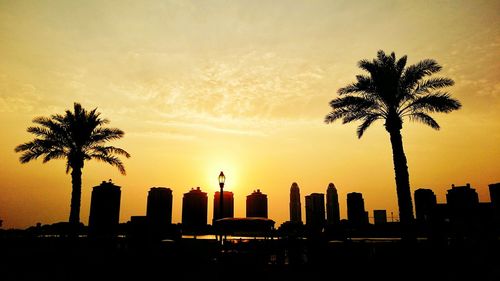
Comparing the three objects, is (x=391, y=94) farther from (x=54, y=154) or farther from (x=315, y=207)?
(x=315, y=207)

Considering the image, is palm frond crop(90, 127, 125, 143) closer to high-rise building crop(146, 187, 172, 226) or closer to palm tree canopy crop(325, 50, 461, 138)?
palm tree canopy crop(325, 50, 461, 138)

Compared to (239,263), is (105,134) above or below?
above

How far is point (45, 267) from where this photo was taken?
1430 centimetres

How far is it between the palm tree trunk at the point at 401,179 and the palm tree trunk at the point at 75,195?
2228 cm

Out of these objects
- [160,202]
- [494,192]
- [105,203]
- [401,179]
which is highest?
[494,192]

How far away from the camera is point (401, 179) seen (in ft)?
65.9

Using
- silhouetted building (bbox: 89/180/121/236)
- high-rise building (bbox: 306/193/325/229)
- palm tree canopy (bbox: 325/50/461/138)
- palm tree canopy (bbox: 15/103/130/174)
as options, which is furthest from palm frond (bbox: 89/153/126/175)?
high-rise building (bbox: 306/193/325/229)

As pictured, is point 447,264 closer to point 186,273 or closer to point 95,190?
point 186,273

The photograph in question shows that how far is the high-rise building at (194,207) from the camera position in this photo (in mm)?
131125

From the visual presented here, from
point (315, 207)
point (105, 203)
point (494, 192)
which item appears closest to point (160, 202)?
point (105, 203)

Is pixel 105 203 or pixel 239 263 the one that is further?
pixel 105 203

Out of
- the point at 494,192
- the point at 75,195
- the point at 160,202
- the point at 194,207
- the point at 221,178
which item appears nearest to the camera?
the point at 221,178

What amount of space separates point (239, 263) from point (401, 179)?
37.2ft

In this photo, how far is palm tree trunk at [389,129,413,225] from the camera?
64.4 feet
